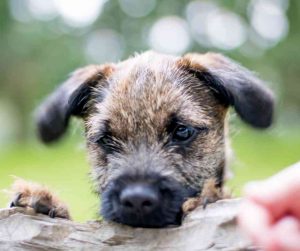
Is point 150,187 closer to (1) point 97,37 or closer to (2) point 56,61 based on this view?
(2) point 56,61

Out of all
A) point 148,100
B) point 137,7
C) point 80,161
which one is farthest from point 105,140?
point 137,7

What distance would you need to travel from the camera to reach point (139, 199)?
3.03 meters

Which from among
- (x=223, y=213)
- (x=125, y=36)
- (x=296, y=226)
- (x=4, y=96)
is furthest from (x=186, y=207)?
(x=4, y=96)

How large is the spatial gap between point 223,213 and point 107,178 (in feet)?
3.99

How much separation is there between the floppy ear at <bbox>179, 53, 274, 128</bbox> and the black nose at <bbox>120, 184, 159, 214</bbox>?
0.95 meters

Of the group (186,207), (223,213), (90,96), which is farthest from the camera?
(90,96)

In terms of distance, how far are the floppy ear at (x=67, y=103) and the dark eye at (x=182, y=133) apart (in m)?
0.72

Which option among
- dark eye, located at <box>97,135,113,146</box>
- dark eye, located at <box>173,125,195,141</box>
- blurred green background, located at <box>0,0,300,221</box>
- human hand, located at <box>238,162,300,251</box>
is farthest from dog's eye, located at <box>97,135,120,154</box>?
blurred green background, located at <box>0,0,300,221</box>

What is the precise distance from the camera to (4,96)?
2428 cm

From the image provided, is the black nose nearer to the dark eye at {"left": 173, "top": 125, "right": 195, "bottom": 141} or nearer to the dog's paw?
the dog's paw

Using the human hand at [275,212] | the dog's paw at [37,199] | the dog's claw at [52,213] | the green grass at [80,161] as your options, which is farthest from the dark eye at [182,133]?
the green grass at [80,161]

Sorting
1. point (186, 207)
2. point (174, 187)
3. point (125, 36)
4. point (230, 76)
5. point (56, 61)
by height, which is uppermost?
point (125, 36)

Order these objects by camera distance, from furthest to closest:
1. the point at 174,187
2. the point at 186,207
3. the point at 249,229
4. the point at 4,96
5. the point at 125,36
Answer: the point at 4,96 → the point at 125,36 → the point at 174,187 → the point at 186,207 → the point at 249,229

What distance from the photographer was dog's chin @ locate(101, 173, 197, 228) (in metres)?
2.99
